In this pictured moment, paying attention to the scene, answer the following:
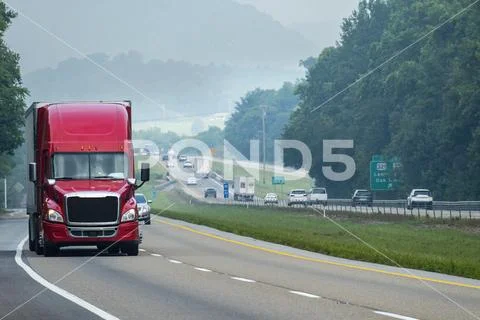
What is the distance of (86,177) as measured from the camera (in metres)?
35.7

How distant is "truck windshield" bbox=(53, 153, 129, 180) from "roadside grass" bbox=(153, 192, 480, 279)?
597 centimetres

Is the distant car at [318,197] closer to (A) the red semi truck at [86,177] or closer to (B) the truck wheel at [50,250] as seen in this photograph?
(A) the red semi truck at [86,177]

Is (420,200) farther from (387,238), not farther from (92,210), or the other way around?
(92,210)

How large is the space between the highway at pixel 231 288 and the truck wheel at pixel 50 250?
0.18m

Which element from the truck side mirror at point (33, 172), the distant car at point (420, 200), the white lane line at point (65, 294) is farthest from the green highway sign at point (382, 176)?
the white lane line at point (65, 294)

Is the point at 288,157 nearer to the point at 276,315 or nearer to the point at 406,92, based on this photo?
the point at 406,92

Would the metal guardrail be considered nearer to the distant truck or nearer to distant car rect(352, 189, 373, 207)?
distant car rect(352, 189, 373, 207)

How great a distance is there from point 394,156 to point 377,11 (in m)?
36.3

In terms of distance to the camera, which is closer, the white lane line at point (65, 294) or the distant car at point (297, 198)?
the white lane line at point (65, 294)

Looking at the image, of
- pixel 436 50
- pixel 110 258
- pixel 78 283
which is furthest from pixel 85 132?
pixel 436 50

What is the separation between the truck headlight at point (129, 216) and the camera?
116 ft

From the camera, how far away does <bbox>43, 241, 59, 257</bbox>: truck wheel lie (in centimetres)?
3534

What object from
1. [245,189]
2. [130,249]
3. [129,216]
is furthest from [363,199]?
[129,216]

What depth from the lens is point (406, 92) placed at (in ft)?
404
